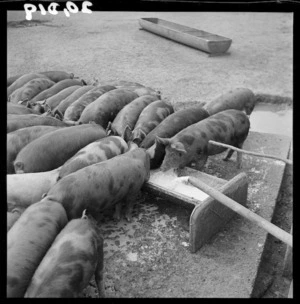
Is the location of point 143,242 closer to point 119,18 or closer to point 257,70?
point 257,70

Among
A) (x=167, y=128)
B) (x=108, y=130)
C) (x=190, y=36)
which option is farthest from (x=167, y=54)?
(x=167, y=128)

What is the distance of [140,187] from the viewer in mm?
3352

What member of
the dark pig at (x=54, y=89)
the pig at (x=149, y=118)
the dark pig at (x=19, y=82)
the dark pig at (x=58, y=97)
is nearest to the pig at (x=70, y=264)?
the pig at (x=149, y=118)

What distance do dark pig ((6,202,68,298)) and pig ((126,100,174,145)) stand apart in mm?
1488

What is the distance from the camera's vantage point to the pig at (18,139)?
3.56 m

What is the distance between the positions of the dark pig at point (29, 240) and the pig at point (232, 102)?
256 centimetres

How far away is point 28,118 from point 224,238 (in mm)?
2273

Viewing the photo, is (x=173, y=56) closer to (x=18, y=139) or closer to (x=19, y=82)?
(x=19, y=82)

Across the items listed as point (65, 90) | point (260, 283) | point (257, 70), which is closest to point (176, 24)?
point (257, 70)

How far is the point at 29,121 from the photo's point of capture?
407 centimetres

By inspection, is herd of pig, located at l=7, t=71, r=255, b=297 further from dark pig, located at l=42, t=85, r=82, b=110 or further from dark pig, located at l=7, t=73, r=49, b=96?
dark pig, located at l=7, t=73, r=49, b=96

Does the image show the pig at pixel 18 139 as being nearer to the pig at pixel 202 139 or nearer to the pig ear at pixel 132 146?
the pig ear at pixel 132 146

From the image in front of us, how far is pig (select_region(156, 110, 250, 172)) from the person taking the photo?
366 centimetres

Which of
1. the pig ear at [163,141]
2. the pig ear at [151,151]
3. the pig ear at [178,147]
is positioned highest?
the pig ear at [163,141]
